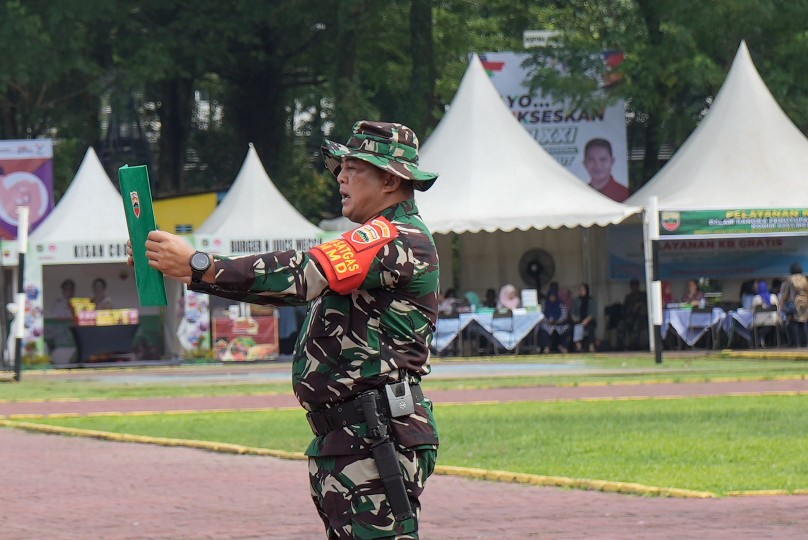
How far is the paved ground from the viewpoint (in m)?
8.77

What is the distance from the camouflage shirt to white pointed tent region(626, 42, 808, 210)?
25.1 m

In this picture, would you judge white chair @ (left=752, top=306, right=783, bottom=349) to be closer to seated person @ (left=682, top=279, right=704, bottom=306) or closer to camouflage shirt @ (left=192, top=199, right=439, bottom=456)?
seated person @ (left=682, top=279, right=704, bottom=306)

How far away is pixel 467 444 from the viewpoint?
1326 cm

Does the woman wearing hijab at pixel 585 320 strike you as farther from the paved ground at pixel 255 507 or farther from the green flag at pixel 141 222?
the green flag at pixel 141 222

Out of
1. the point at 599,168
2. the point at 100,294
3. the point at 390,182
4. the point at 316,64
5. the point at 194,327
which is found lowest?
the point at 194,327

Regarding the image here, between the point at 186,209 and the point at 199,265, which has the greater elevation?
the point at 186,209

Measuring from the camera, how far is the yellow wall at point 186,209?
36.1m

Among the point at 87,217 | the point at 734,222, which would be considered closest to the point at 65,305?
the point at 87,217

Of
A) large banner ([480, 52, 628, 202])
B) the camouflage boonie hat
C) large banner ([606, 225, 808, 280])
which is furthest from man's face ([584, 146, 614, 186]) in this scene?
the camouflage boonie hat

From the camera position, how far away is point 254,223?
102ft

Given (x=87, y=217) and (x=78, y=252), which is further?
(x=87, y=217)

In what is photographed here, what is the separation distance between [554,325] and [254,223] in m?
6.20

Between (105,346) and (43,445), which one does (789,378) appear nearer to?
(43,445)

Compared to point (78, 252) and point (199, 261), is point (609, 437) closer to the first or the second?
point (199, 261)
